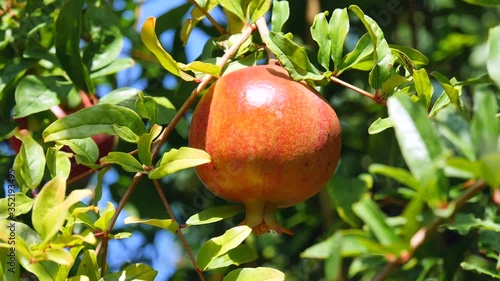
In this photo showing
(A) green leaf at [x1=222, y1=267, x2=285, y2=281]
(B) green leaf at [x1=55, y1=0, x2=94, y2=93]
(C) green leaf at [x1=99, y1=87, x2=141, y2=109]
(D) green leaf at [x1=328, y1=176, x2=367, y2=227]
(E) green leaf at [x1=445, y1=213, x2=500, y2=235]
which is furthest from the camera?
(B) green leaf at [x1=55, y1=0, x2=94, y2=93]

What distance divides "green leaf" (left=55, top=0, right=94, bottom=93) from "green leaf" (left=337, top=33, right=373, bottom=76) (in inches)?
23.6

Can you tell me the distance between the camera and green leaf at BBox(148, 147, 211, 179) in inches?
40.9

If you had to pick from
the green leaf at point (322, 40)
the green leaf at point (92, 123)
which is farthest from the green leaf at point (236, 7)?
the green leaf at point (92, 123)

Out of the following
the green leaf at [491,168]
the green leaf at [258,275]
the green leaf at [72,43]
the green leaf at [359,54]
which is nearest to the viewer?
the green leaf at [491,168]

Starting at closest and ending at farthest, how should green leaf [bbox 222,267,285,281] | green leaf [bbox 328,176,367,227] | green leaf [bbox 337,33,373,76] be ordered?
1. green leaf [bbox 222,267,285,281]
2. green leaf [bbox 337,33,373,76]
3. green leaf [bbox 328,176,367,227]

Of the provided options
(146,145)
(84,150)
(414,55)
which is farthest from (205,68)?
(414,55)

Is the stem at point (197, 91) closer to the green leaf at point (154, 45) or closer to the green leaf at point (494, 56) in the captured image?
the green leaf at point (154, 45)

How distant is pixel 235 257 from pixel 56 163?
0.30 m

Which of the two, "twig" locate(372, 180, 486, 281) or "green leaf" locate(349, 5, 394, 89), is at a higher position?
"twig" locate(372, 180, 486, 281)

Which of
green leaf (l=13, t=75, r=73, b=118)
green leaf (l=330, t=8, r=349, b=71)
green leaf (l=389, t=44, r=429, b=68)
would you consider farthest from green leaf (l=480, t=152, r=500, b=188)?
green leaf (l=13, t=75, r=73, b=118)

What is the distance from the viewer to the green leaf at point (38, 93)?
1.50m

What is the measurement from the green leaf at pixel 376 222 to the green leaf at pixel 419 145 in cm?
5

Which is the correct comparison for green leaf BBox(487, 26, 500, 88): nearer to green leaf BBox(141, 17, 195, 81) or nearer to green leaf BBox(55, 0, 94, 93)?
green leaf BBox(141, 17, 195, 81)

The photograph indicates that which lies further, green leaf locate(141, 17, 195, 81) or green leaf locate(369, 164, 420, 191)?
green leaf locate(141, 17, 195, 81)
